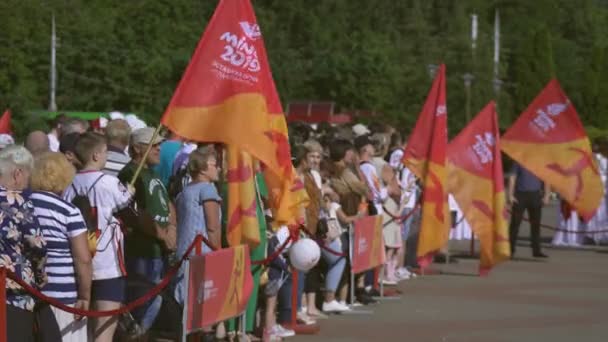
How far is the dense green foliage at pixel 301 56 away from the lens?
152ft

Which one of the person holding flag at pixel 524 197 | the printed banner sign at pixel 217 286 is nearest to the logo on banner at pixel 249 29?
the printed banner sign at pixel 217 286

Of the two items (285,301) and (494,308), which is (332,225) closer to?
(285,301)

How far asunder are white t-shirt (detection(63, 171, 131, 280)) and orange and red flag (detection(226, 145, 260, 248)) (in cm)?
125

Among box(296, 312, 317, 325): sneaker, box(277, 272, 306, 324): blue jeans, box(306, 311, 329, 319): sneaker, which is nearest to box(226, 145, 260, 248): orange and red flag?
box(277, 272, 306, 324): blue jeans

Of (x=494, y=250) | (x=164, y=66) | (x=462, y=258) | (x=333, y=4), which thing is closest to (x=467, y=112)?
(x=164, y=66)

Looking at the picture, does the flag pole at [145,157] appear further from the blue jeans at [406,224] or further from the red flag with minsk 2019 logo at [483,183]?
the red flag with minsk 2019 logo at [483,183]

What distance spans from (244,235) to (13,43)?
29.9m

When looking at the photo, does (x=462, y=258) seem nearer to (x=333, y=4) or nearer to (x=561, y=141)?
(x=561, y=141)

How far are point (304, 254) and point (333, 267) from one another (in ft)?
8.17

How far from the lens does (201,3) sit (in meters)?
64.9

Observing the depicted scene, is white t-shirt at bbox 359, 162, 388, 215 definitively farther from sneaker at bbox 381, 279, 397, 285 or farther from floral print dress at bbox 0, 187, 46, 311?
floral print dress at bbox 0, 187, 46, 311

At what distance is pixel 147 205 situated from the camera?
10.7m

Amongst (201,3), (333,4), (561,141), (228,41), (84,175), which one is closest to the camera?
(84,175)

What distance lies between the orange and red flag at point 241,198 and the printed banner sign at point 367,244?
4010 mm
